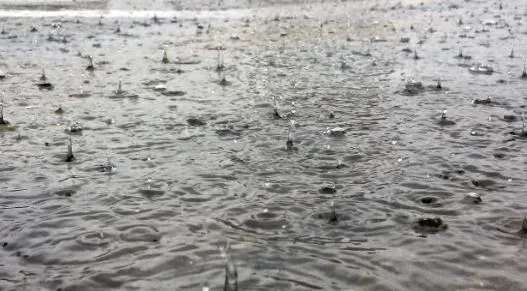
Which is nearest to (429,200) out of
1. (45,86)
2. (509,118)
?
(509,118)

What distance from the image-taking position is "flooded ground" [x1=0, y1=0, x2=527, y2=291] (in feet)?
17.2

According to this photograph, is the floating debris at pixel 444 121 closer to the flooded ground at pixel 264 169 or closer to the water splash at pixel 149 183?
the flooded ground at pixel 264 169

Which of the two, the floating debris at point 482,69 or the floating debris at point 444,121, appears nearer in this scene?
the floating debris at point 444,121

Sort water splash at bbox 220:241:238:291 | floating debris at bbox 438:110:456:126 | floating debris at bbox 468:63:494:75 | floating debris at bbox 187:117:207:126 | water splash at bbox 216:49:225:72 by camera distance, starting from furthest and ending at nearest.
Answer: water splash at bbox 216:49:225:72
floating debris at bbox 468:63:494:75
floating debris at bbox 187:117:207:126
floating debris at bbox 438:110:456:126
water splash at bbox 220:241:238:291

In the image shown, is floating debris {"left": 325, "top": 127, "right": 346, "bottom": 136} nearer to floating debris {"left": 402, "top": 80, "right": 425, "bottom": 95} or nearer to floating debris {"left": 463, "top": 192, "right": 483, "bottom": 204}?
floating debris {"left": 463, "top": 192, "right": 483, "bottom": 204}

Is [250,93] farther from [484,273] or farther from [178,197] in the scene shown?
[484,273]

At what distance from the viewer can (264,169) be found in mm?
7711

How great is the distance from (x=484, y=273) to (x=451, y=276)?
33cm

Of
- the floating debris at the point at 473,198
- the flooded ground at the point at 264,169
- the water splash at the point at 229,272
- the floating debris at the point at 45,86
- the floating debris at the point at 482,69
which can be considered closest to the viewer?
the water splash at the point at 229,272

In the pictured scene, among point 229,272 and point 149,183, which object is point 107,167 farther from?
point 229,272

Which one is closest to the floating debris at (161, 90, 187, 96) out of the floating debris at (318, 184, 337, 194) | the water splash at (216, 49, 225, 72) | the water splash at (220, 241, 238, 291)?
the water splash at (216, 49, 225, 72)

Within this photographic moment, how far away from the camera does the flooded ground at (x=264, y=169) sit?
5238 mm

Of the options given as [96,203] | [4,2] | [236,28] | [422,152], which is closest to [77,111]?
[96,203]

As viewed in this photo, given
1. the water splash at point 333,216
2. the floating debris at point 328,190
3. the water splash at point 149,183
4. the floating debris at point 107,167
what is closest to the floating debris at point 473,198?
the floating debris at point 328,190
